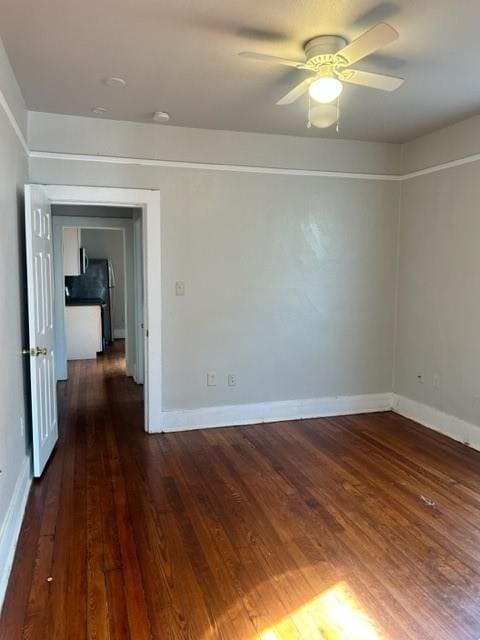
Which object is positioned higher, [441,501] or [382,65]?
[382,65]

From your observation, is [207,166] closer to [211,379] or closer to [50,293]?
[50,293]

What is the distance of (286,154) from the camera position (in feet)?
14.4

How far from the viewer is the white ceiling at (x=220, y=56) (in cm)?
219

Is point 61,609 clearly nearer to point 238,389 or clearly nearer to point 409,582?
point 409,582

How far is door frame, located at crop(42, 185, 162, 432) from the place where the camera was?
3885mm

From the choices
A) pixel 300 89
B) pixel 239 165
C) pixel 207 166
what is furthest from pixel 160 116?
pixel 300 89

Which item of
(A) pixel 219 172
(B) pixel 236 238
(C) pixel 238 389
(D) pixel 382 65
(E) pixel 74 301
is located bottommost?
(C) pixel 238 389

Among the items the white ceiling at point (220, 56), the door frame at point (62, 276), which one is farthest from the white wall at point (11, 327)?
the door frame at point (62, 276)

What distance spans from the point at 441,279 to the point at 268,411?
79.1 inches

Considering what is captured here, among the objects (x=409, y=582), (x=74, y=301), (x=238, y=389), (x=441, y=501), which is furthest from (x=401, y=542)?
(x=74, y=301)

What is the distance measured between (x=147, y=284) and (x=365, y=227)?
222 cm

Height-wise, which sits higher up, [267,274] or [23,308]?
[267,274]

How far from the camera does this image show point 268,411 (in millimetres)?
4602

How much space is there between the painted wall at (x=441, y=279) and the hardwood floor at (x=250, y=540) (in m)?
0.56
